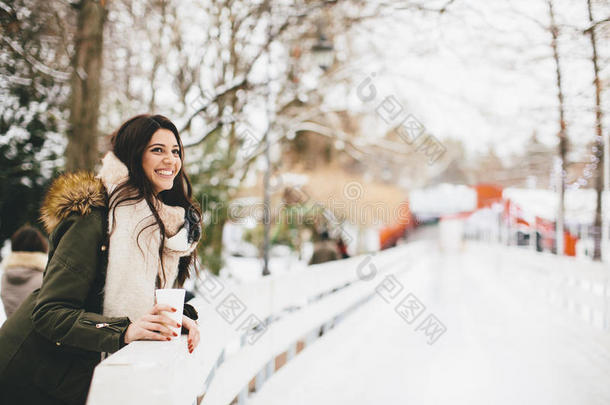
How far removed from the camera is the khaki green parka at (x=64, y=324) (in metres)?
1.59

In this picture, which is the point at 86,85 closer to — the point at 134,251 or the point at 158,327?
the point at 134,251

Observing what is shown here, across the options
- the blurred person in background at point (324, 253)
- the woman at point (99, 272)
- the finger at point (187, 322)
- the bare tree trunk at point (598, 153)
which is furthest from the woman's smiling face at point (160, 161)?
the blurred person in background at point (324, 253)

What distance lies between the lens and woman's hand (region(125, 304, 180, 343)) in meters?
1.62

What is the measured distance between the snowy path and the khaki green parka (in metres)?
2.60

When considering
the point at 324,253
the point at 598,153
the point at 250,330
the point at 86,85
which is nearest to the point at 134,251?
the point at 250,330

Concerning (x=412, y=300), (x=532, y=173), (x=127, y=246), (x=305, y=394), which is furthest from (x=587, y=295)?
(x=532, y=173)

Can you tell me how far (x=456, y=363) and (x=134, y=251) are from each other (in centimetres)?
464

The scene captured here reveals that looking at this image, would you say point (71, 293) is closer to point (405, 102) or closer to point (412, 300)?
point (412, 300)

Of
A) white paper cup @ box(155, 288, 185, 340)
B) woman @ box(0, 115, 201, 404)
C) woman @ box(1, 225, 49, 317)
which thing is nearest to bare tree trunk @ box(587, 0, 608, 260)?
woman @ box(0, 115, 201, 404)

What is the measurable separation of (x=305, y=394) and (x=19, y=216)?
5.82m

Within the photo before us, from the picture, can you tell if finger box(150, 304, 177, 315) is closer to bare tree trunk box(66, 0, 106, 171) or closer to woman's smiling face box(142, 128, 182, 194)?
woman's smiling face box(142, 128, 182, 194)

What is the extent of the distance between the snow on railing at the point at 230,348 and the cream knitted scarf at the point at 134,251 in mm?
226

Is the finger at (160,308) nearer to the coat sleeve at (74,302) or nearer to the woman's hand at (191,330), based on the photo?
the coat sleeve at (74,302)

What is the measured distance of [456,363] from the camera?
5.50 metres
